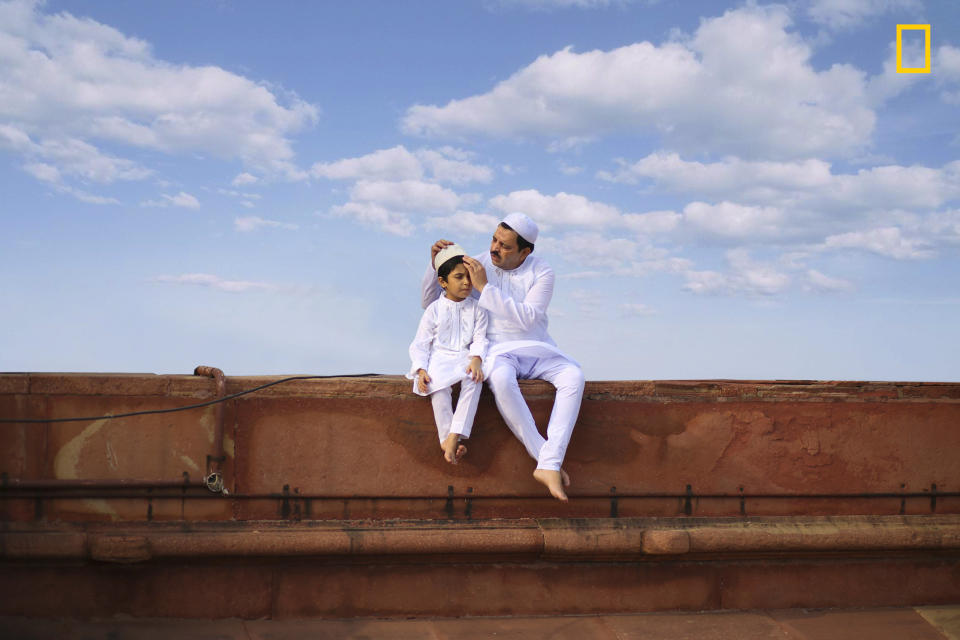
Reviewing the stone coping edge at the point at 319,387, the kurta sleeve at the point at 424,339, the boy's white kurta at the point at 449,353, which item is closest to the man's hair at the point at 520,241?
the boy's white kurta at the point at 449,353

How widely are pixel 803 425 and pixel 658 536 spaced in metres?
1.21

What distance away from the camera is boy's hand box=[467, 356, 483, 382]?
4750 mm

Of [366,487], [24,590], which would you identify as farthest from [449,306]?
[24,590]

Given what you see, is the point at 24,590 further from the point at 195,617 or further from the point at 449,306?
the point at 449,306

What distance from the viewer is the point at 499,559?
16.3 feet

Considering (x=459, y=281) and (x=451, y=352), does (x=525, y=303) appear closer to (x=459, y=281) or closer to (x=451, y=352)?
(x=459, y=281)

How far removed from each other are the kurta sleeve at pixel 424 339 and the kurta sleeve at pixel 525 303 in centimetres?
29

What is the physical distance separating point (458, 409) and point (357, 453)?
64 centimetres

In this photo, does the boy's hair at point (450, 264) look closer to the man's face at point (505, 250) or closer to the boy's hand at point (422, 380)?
the man's face at point (505, 250)

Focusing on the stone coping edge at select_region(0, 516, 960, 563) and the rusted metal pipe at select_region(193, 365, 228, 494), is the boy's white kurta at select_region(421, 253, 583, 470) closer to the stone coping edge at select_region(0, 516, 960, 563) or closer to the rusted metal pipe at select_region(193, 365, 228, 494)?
the stone coping edge at select_region(0, 516, 960, 563)

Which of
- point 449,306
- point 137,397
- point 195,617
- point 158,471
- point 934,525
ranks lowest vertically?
point 195,617

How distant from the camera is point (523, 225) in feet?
17.3

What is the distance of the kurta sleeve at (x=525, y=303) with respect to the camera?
4.92 meters

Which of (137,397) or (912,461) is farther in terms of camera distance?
(912,461)
